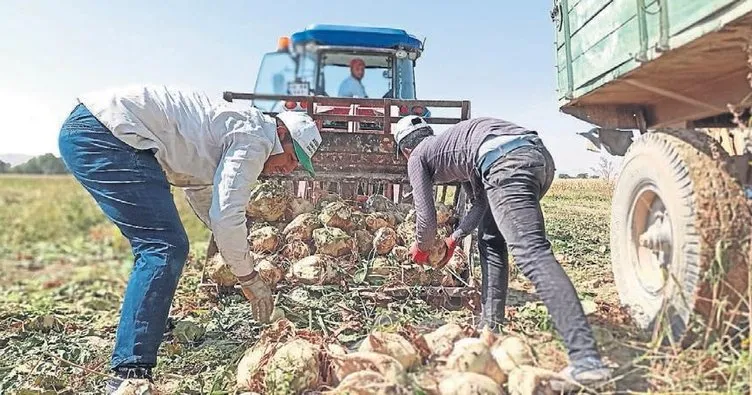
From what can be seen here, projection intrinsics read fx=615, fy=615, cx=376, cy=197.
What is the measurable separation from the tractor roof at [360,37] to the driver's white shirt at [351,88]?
1.52 feet

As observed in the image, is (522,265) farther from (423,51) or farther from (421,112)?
(423,51)

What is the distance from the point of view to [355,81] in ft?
26.6

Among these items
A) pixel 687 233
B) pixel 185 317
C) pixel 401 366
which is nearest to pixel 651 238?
pixel 687 233

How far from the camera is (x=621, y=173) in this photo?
2994mm

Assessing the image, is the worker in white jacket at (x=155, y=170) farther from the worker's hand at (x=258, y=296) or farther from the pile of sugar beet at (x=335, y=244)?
the pile of sugar beet at (x=335, y=244)

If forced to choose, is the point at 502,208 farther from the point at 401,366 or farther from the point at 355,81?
the point at 355,81

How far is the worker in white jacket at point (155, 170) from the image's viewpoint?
289 cm

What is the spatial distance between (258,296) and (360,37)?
5.13 m

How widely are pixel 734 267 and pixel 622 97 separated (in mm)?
1720

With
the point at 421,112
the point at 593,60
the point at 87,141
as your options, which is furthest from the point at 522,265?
the point at 421,112

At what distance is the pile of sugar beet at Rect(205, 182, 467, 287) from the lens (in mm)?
4660

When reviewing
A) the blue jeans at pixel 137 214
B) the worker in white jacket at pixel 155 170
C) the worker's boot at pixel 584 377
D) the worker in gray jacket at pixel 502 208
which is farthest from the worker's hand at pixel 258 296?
the worker's boot at pixel 584 377

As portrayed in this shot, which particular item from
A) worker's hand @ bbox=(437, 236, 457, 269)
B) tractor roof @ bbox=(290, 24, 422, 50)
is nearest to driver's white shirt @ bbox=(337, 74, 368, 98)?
tractor roof @ bbox=(290, 24, 422, 50)

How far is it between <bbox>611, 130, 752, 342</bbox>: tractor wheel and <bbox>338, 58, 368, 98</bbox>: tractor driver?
217 inches
